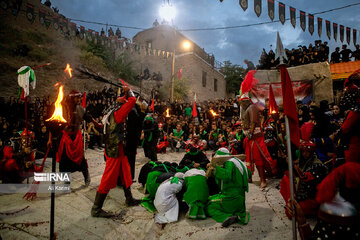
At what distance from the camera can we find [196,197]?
327cm

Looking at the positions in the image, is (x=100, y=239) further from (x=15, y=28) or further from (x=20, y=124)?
(x=15, y=28)

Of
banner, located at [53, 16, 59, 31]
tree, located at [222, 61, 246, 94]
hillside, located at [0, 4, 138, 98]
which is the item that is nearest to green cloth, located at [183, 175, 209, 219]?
banner, located at [53, 16, 59, 31]

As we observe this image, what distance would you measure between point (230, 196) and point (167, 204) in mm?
1058

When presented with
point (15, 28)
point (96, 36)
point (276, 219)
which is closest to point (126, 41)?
point (96, 36)

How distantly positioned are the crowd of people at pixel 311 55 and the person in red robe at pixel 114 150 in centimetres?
909

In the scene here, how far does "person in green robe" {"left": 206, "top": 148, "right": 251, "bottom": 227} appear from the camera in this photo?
3100mm

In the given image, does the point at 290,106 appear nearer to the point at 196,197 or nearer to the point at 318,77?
the point at 196,197

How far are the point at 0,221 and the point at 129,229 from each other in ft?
6.83

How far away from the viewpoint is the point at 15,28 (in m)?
22.3

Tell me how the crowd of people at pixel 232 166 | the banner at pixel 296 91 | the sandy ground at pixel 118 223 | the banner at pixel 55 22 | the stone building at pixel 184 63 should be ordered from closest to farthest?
the crowd of people at pixel 232 166
the sandy ground at pixel 118 223
the banner at pixel 296 91
the banner at pixel 55 22
the stone building at pixel 184 63

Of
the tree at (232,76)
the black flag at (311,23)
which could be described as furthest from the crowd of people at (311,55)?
the tree at (232,76)

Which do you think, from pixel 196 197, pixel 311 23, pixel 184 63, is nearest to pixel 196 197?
pixel 196 197

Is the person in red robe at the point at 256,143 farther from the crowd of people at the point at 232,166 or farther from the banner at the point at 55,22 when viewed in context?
the banner at the point at 55,22

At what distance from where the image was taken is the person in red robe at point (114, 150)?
10.7 ft
